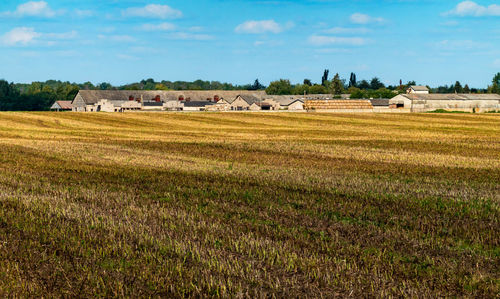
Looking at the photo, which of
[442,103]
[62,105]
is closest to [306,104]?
[442,103]

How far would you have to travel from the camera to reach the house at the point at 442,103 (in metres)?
157

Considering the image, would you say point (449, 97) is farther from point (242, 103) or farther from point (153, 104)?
point (153, 104)

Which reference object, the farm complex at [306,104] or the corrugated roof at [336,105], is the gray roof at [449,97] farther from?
the corrugated roof at [336,105]

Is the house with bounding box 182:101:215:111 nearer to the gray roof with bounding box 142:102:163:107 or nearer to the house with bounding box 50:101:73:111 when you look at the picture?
the gray roof with bounding box 142:102:163:107

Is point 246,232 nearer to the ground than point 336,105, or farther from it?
nearer to the ground

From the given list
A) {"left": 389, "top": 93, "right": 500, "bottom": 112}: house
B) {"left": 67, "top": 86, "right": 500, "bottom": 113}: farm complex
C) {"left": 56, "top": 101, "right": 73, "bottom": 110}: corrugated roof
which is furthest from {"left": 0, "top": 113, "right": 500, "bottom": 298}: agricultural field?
{"left": 56, "top": 101, "right": 73, "bottom": 110}: corrugated roof

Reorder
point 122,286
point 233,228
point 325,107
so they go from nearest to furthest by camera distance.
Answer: point 122,286 < point 233,228 < point 325,107

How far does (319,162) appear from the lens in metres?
29.0

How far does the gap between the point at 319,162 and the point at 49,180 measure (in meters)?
13.6

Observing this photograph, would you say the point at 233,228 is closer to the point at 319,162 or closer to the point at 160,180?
the point at 160,180

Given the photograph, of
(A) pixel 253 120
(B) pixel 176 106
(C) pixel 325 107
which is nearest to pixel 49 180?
(A) pixel 253 120

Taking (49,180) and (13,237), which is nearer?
(13,237)

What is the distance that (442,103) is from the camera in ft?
520

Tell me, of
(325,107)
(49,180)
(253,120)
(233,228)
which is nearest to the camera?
(233,228)
